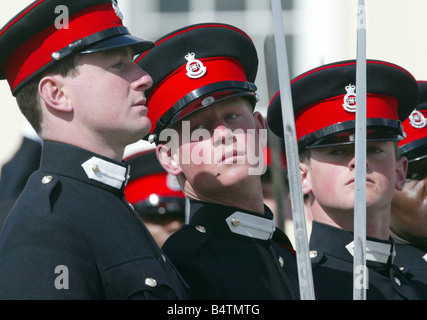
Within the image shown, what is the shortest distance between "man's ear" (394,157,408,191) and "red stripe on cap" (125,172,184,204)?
1.83 meters

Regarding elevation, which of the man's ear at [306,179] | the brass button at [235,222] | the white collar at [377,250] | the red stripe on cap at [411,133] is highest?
the red stripe on cap at [411,133]

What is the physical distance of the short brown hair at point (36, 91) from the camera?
3082mm

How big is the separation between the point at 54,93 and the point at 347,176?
1.32 m

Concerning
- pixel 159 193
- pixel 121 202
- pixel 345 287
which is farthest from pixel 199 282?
pixel 159 193

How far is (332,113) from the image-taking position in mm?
3920

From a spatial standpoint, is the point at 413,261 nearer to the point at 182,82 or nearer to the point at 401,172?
the point at 401,172

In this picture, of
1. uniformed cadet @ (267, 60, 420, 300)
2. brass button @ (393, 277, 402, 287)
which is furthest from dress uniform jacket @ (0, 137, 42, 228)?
brass button @ (393, 277, 402, 287)

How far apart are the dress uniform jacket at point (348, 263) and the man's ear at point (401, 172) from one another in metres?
0.29

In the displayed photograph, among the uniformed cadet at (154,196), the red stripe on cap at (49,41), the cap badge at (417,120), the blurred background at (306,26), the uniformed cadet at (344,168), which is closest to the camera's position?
the red stripe on cap at (49,41)

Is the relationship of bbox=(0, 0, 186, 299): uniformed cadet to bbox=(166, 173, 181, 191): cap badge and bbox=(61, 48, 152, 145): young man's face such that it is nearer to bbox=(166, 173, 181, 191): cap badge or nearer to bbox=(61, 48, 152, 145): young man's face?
bbox=(61, 48, 152, 145): young man's face

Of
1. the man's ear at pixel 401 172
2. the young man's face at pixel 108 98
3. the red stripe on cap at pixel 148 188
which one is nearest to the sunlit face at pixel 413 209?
the man's ear at pixel 401 172

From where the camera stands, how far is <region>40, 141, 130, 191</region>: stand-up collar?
302 centimetres

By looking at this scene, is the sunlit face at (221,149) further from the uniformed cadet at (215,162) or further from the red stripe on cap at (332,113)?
Result: the red stripe on cap at (332,113)
